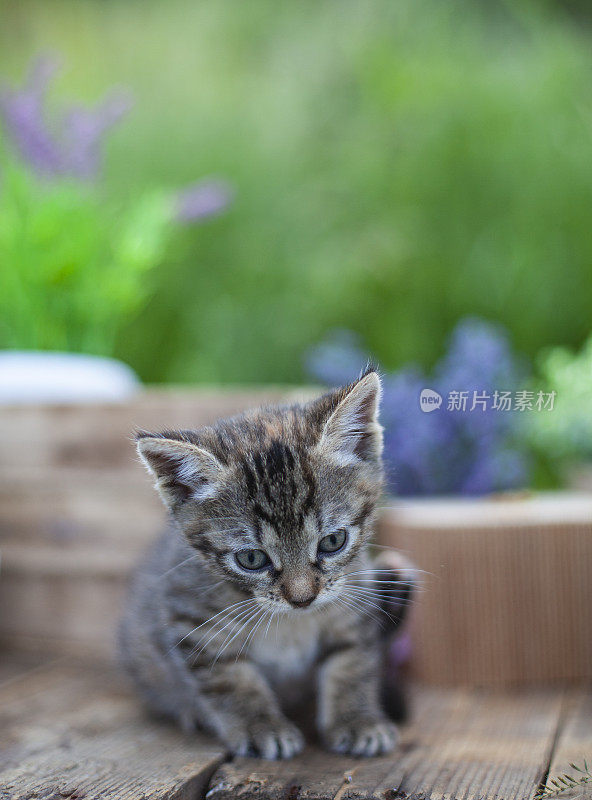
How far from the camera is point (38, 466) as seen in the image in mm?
1889

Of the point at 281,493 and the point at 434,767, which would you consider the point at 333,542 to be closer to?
the point at 281,493

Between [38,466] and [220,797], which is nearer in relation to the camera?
[220,797]

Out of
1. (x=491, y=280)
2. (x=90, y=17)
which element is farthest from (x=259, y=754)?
(x=90, y=17)

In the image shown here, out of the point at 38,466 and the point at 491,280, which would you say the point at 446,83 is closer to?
the point at 491,280

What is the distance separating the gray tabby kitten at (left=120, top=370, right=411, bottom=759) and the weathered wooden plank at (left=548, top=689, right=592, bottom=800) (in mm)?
242

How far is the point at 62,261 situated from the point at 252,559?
1.06 meters

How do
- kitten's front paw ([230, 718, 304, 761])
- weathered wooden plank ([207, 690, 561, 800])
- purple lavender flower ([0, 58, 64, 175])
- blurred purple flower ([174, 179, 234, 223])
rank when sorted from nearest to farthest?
weathered wooden plank ([207, 690, 561, 800]) → kitten's front paw ([230, 718, 304, 761]) → purple lavender flower ([0, 58, 64, 175]) → blurred purple flower ([174, 179, 234, 223])

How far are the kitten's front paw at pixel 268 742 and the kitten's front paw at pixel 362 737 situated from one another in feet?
0.17

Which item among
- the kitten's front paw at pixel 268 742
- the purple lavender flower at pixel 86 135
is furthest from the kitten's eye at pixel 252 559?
the purple lavender flower at pixel 86 135

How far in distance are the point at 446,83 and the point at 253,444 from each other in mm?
2346

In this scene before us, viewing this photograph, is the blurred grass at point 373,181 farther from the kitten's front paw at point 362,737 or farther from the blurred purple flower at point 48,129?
the kitten's front paw at point 362,737

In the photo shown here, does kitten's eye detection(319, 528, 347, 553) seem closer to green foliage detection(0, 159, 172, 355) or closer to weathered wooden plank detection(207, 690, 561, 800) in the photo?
weathered wooden plank detection(207, 690, 561, 800)

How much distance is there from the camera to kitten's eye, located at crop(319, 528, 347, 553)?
1.13 meters

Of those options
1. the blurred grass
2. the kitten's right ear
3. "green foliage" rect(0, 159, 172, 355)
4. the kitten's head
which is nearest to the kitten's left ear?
the kitten's head
